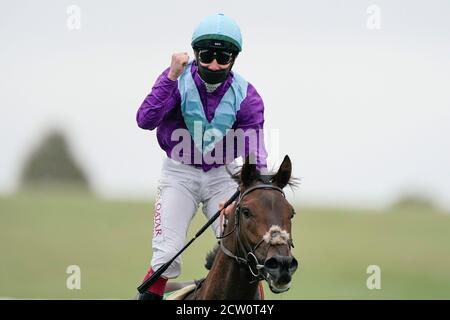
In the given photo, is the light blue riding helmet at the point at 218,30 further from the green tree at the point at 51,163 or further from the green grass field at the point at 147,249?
the green tree at the point at 51,163

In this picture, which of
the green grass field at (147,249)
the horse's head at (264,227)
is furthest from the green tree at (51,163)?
the horse's head at (264,227)

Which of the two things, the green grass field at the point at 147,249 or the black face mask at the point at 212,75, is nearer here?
the black face mask at the point at 212,75

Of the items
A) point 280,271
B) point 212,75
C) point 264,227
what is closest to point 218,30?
point 212,75

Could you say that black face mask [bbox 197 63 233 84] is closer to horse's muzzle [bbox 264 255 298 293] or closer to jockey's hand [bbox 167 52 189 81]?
jockey's hand [bbox 167 52 189 81]

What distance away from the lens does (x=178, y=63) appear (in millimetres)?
7562

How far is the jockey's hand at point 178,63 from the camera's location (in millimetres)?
7562

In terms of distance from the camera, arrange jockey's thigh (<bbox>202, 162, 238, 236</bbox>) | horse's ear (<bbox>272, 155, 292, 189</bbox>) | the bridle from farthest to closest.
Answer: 1. jockey's thigh (<bbox>202, 162, 238, 236</bbox>)
2. horse's ear (<bbox>272, 155, 292, 189</bbox>)
3. the bridle

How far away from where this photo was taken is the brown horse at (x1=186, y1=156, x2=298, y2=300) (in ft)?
21.0

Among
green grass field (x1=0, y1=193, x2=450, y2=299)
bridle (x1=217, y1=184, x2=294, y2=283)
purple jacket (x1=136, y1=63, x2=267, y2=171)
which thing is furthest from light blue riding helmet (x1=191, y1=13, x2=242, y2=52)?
green grass field (x1=0, y1=193, x2=450, y2=299)

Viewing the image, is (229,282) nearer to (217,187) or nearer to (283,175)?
(283,175)

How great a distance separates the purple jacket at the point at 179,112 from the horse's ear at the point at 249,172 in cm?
44

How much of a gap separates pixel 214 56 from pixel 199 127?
59cm

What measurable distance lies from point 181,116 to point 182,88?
0.24 meters
